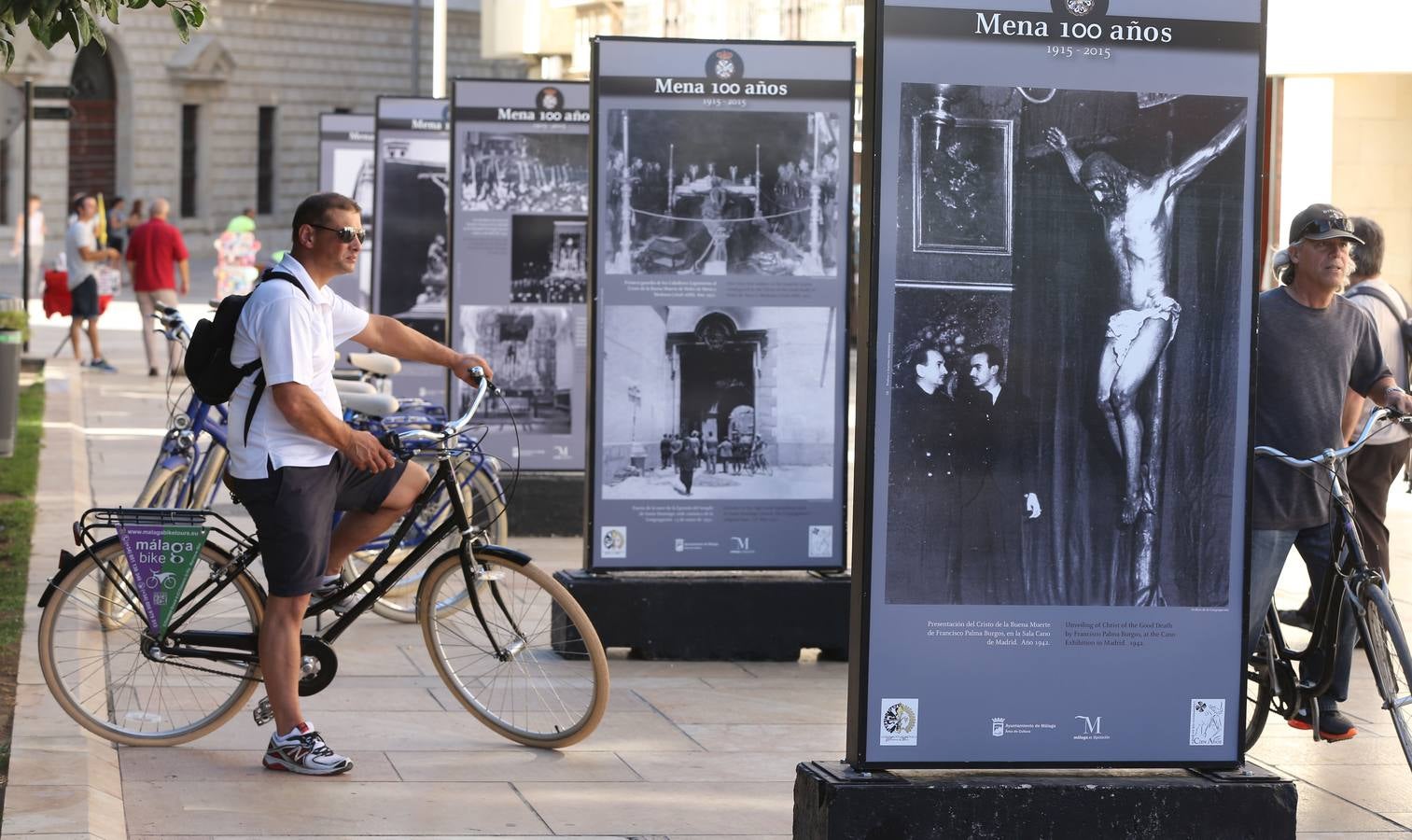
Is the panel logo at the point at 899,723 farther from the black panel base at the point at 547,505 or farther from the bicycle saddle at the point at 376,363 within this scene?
the black panel base at the point at 547,505

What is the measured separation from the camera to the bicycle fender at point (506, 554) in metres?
6.09

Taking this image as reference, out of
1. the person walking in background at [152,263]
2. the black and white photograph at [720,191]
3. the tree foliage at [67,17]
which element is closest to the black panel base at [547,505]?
the black and white photograph at [720,191]

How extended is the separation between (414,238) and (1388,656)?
820 cm

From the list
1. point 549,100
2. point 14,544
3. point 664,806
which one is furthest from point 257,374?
point 549,100

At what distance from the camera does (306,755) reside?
5.83 m

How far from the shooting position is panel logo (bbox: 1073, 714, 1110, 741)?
14.6ft

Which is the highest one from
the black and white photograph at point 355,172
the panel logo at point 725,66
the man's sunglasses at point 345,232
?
the black and white photograph at point 355,172

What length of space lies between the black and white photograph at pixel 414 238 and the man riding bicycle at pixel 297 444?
667 cm

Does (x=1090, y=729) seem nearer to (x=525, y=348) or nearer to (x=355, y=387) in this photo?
(x=355, y=387)

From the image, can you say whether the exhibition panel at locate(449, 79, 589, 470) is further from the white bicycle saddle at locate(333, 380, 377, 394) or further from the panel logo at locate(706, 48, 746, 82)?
the panel logo at locate(706, 48, 746, 82)

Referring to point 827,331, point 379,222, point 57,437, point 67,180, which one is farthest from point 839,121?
point 67,180

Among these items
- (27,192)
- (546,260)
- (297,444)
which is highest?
(27,192)

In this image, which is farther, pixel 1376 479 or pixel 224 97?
pixel 224 97

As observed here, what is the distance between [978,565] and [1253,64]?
124 cm
